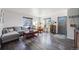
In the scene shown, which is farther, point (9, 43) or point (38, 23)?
point (38, 23)

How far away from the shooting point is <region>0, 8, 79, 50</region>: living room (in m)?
2.03

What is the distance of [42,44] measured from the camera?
214 cm

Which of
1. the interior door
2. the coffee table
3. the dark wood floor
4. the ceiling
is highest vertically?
the ceiling

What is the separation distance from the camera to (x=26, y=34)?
214 centimetres

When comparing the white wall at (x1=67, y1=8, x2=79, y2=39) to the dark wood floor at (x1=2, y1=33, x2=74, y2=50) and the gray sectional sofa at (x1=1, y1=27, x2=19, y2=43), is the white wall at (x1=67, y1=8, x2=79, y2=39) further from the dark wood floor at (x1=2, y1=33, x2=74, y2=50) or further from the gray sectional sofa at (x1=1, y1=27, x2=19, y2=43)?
the gray sectional sofa at (x1=1, y1=27, x2=19, y2=43)

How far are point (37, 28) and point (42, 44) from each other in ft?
1.24

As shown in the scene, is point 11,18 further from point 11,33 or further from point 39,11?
point 39,11

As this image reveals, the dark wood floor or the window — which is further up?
the window

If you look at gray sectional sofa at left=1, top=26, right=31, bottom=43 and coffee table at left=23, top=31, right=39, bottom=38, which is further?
coffee table at left=23, top=31, right=39, bottom=38

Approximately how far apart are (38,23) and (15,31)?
0.54 meters

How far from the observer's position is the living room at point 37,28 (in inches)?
79.9

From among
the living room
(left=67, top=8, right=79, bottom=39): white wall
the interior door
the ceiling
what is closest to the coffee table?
the living room
